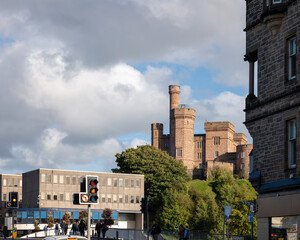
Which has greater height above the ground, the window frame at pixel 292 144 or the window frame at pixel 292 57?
the window frame at pixel 292 57

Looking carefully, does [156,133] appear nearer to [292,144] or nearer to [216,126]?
[216,126]

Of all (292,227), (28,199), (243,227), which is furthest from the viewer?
(28,199)

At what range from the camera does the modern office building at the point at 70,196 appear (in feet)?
336

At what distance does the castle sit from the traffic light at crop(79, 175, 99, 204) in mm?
144610

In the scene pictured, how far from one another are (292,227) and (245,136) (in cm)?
17192

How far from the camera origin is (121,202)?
371 feet

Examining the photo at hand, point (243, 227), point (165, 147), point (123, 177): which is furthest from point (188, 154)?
point (243, 227)

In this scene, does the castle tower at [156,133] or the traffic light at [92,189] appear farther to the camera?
the castle tower at [156,133]

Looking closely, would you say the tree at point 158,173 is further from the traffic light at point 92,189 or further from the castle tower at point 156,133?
the traffic light at point 92,189

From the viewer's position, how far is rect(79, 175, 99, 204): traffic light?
22.4 m

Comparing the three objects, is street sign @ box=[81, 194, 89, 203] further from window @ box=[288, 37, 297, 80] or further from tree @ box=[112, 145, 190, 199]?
tree @ box=[112, 145, 190, 199]

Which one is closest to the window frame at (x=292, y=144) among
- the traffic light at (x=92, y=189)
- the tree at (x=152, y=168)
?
the traffic light at (x=92, y=189)

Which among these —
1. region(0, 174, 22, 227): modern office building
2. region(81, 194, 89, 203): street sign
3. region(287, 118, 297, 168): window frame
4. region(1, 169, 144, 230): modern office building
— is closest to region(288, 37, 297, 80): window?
region(287, 118, 297, 168): window frame

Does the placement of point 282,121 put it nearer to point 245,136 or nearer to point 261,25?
point 261,25
